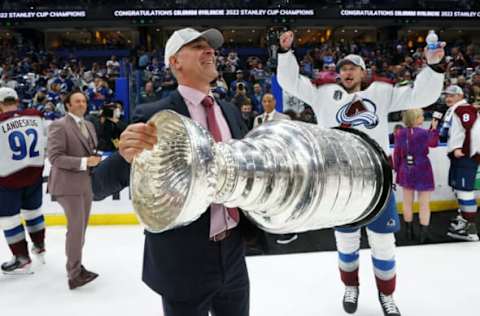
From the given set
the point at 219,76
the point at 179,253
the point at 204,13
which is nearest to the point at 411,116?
the point at 179,253

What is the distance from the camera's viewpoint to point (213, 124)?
4.38 ft

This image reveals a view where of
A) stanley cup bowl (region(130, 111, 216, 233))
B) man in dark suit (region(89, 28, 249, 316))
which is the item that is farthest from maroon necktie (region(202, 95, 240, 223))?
stanley cup bowl (region(130, 111, 216, 233))

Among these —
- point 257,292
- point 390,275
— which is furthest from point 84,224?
point 390,275

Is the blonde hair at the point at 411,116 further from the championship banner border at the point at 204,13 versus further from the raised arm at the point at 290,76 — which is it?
the championship banner border at the point at 204,13

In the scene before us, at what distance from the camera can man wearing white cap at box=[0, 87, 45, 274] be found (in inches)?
136

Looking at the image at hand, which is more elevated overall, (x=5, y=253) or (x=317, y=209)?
(x=317, y=209)

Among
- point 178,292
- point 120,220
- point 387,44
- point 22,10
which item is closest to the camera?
point 178,292

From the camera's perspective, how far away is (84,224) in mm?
3301

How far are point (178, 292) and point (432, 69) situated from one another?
1630 millimetres

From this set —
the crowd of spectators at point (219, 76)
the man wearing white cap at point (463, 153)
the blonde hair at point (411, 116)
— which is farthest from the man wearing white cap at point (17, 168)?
the man wearing white cap at point (463, 153)

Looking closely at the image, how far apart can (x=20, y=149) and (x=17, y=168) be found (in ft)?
0.51

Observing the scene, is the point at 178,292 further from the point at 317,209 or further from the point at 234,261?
the point at 317,209

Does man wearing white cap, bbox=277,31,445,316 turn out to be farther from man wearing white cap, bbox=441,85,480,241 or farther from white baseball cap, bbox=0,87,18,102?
white baseball cap, bbox=0,87,18,102

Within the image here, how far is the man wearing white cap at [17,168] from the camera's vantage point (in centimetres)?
347
